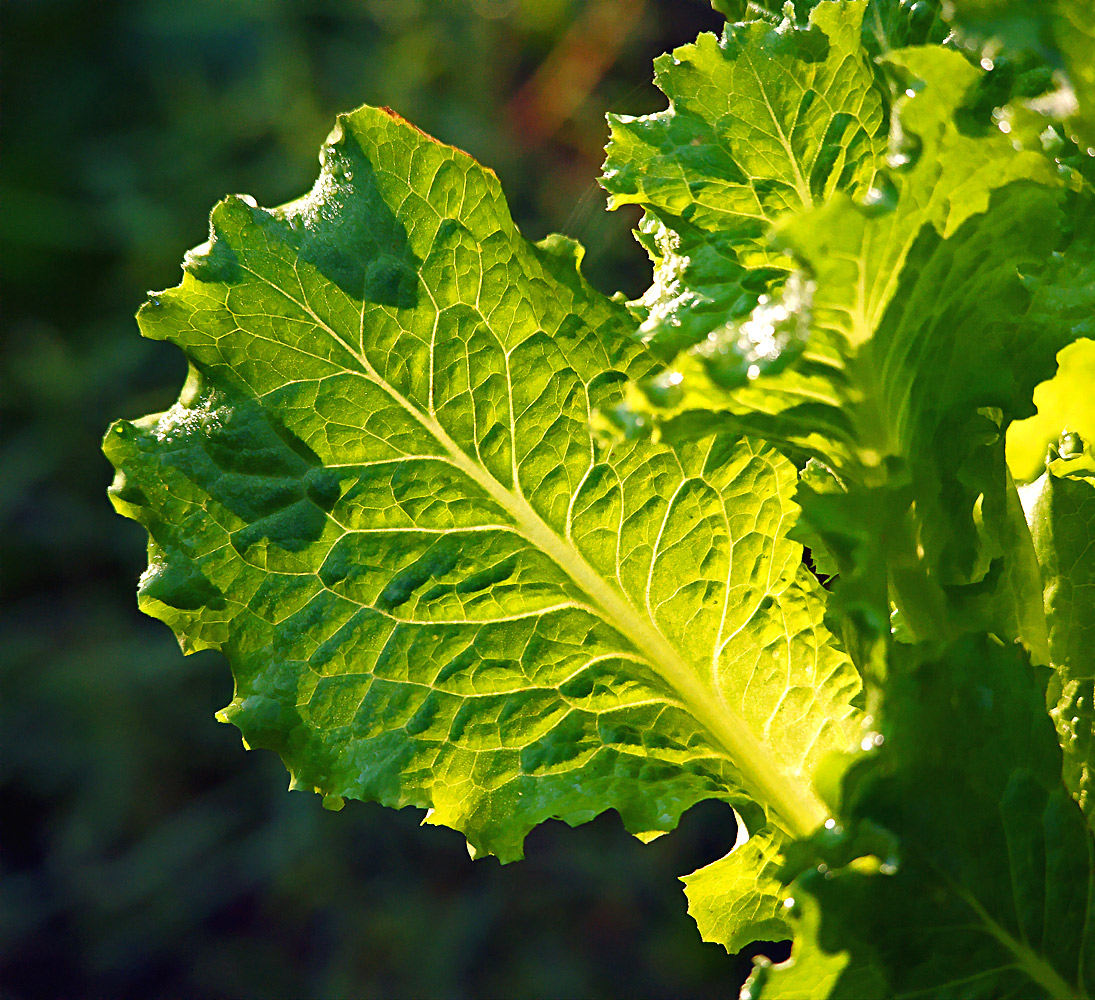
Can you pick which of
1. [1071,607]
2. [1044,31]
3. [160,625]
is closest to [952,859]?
[1071,607]

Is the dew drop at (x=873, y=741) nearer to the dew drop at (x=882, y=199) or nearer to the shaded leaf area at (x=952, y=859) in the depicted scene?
the shaded leaf area at (x=952, y=859)

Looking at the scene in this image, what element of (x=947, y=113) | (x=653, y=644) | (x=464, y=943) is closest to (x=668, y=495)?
(x=653, y=644)

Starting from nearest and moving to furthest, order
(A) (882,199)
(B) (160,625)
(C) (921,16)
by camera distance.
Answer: (A) (882,199), (C) (921,16), (B) (160,625)

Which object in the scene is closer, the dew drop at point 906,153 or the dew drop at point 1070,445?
the dew drop at point 906,153

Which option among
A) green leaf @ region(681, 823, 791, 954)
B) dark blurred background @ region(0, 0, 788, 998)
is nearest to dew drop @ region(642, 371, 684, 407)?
green leaf @ region(681, 823, 791, 954)

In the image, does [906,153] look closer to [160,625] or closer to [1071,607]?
[1071,607]

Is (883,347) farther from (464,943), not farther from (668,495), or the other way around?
(464,943)

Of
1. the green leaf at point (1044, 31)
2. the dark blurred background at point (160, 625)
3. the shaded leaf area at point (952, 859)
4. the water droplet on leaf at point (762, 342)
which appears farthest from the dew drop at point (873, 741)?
the dark blurred background at point (160, 625)
